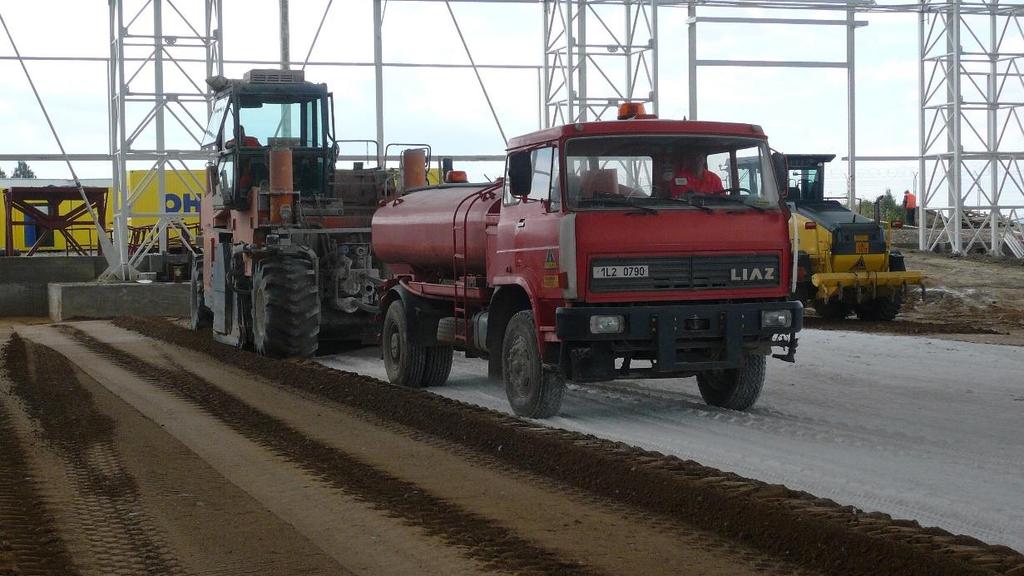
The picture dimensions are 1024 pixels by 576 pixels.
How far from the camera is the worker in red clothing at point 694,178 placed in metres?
10.3

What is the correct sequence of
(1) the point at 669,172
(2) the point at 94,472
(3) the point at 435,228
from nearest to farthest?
(2) the point at 94,472, (1) the point at 669,172, (3) the point at 435,228

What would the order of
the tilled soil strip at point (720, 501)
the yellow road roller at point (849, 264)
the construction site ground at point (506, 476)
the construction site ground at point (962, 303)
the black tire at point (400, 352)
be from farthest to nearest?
the yellow road roller at point (849, 264) → the construction site ground at point (962, 303) → the black tire at point (400, 352) → the construction site ground at point (506, 476) → the tilled soil strip at point (720, 501)

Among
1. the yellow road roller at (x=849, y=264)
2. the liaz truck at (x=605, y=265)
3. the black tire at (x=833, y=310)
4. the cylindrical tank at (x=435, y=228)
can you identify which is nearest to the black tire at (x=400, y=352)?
the liaz truck at (x=605, y=265)

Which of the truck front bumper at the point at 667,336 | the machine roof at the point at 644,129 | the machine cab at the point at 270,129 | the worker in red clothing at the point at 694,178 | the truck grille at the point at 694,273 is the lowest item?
the truck front bumper at the point at 667,336

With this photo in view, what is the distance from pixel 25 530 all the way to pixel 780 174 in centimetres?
620

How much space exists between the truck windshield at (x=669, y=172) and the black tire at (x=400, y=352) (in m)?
3.38

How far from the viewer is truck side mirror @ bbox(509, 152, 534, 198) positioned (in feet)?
34.1

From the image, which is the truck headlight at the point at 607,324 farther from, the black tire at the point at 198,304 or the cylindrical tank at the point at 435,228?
the black tire at the point at 198,304

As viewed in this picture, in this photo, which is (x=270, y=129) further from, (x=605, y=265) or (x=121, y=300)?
(x=121, y=300)

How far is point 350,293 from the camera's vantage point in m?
15.8

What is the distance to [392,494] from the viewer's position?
24.6 feet

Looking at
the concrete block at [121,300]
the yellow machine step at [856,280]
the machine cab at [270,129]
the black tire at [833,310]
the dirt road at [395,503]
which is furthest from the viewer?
the concrete block at [121,300]

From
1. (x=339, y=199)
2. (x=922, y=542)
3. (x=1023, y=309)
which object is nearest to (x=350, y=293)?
(x=339, y=199)

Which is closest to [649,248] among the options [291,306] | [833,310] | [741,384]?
[741,384]
